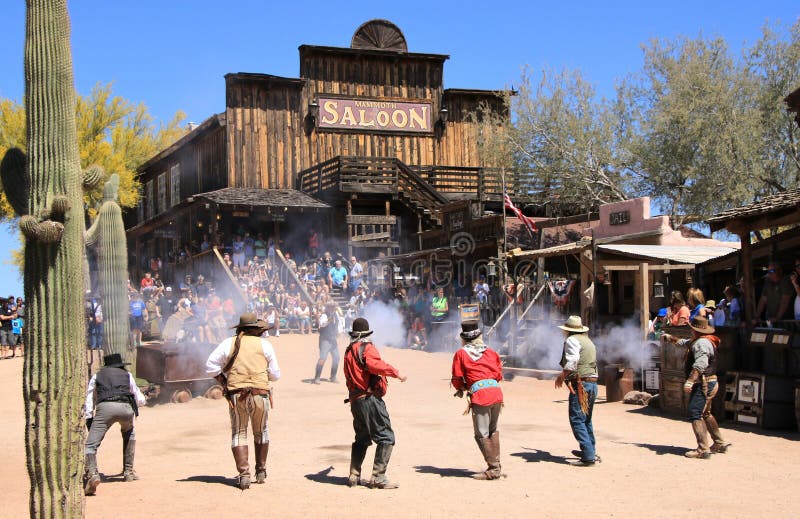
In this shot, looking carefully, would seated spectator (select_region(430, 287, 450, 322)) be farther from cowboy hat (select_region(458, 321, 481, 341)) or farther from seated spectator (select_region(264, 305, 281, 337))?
cowboy hat (select_region(458, 321, 481, 341))

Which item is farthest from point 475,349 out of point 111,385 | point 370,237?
point 370,237

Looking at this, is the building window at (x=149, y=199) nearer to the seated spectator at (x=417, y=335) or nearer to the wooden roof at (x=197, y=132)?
the wooden roof at (x=197, y=132)

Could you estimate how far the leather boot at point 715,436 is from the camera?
10.1 m

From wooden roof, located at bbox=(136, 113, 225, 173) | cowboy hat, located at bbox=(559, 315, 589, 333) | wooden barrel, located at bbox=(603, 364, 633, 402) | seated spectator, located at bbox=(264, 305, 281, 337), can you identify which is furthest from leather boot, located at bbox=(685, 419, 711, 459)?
wooden roof, located at bbox=(136, 113, 225, 173)

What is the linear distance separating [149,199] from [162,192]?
92.9 inches

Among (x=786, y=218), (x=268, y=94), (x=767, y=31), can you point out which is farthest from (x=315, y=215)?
(x=786, y=218)

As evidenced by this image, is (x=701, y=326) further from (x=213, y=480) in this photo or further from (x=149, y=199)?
(x=149, y=199)

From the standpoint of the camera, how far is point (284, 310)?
86.9ft

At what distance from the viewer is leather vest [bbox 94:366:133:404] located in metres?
8.86

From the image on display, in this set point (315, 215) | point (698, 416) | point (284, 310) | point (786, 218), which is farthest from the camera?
point (315, 215)

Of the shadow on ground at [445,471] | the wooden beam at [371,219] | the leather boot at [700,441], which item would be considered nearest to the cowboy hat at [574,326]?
the leather boot at [700,441]

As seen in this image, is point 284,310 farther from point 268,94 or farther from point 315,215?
point 268,94

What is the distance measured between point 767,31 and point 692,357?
16.7m

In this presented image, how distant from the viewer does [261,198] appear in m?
30.8
